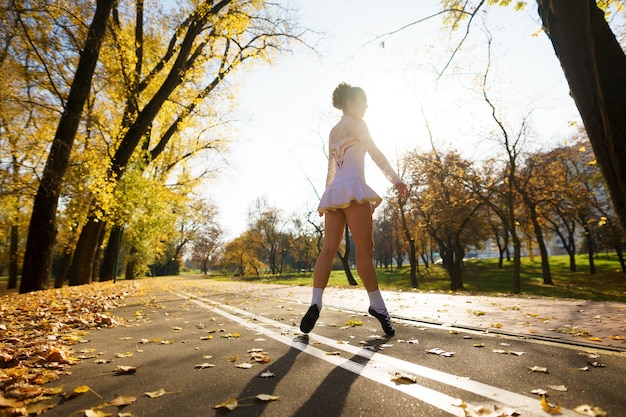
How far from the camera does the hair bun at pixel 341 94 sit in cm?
408

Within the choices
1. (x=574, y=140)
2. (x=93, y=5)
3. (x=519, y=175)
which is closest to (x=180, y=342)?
(x=93, y=5)

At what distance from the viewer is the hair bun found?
408 centimetres

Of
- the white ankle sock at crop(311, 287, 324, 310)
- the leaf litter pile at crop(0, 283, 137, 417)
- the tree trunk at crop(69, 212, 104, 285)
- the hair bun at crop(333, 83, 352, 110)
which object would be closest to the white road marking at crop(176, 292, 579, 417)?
the white ankle sock at crop(311, 287, 324, 310)

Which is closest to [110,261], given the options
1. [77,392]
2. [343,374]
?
[77,392]

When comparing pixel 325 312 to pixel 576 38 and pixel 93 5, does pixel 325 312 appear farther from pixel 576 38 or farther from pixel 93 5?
pixel 93 5

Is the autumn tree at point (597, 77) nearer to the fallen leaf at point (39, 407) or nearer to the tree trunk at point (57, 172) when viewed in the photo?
the fallen leaf at point (39, 407)

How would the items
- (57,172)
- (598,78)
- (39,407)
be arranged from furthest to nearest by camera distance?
(57,172) < (598,78) < (39,407)

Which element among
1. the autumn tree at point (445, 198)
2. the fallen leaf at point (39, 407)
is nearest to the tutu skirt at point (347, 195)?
the fallen leaf at point (39, 407)

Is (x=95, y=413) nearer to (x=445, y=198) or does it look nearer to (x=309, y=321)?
(x=309, y=321)

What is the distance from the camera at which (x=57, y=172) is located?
893 centimetres

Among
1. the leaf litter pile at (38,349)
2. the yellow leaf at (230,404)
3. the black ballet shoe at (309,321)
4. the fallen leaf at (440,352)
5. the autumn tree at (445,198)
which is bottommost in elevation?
the leaf litter pile at (38,349)

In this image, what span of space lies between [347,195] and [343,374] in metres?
1.79

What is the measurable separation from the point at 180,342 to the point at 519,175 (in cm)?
2935

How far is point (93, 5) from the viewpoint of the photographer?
9.15 meters
